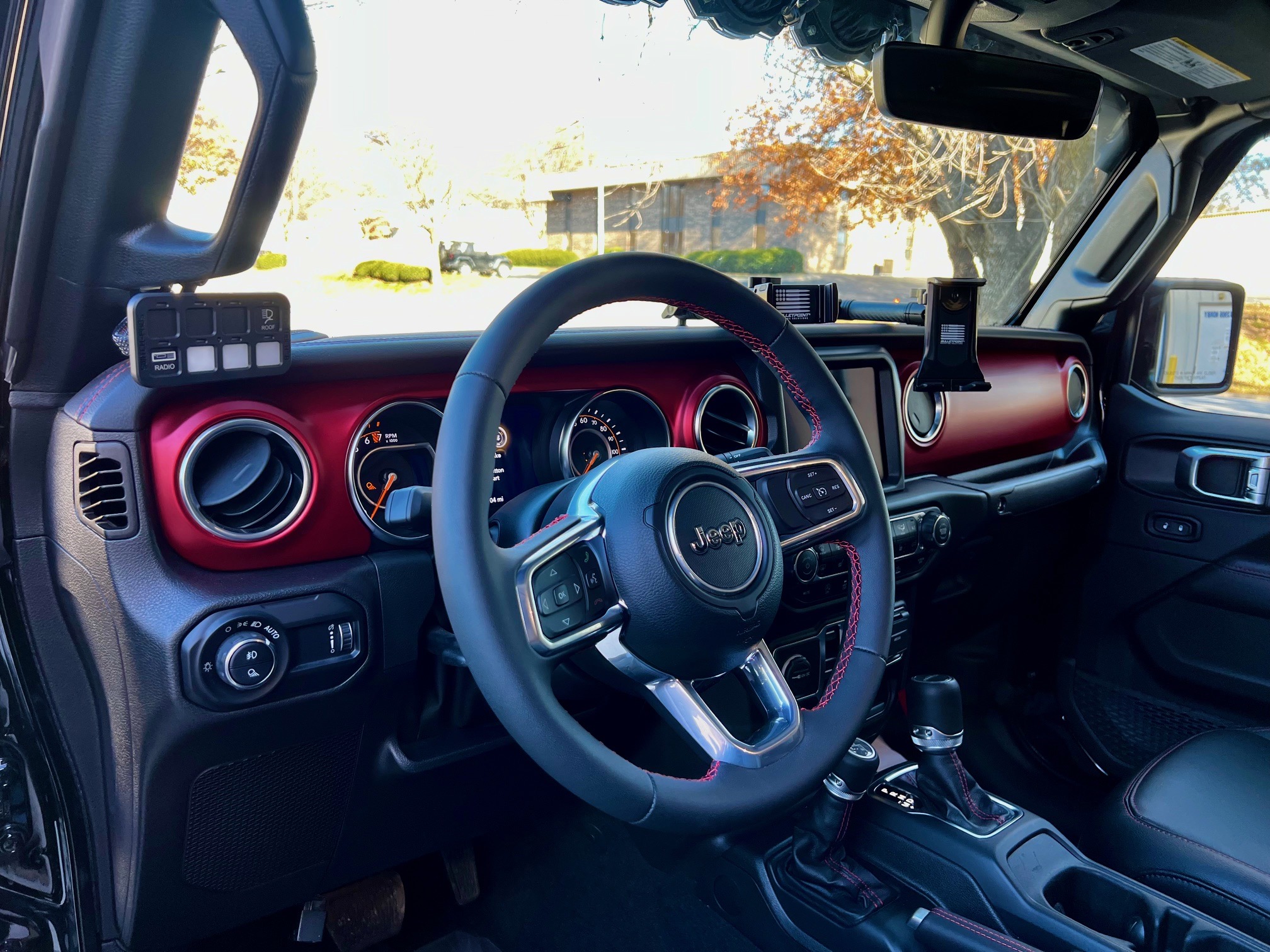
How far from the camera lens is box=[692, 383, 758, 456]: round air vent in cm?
194

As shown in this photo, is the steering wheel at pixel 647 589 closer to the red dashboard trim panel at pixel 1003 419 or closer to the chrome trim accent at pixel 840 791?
the chrome trim accent at pixel 840 791

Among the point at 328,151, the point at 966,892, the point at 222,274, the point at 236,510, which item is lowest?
the point at 966,892

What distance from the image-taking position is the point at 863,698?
1373mm

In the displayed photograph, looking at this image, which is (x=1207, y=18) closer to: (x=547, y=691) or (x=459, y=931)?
(x=547, y=691)

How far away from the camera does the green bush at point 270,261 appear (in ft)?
4.85

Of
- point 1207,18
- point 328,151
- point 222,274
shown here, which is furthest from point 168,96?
point 1207,18

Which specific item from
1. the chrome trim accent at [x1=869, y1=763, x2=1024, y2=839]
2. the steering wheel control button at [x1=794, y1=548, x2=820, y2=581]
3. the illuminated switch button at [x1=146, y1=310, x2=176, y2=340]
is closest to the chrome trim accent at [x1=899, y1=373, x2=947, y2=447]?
the steering wheel control button at [x1=794, y1=548, x2=820, y2=581]

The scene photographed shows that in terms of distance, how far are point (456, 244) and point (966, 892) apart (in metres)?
1.58

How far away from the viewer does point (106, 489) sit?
1.31 metres

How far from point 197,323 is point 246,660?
0.47 metres

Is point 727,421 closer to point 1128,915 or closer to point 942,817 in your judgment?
point 942,817

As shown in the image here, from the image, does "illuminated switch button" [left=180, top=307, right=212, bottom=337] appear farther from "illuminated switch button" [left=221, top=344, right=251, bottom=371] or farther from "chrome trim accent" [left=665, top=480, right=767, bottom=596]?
"chrome trim accent" [left=665, top=480, right=767, bottom=596]

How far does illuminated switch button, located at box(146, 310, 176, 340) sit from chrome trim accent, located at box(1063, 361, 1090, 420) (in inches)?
99.3

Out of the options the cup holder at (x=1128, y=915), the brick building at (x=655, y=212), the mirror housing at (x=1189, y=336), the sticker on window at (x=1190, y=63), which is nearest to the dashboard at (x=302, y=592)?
the brick building at (x=655, y=212)
